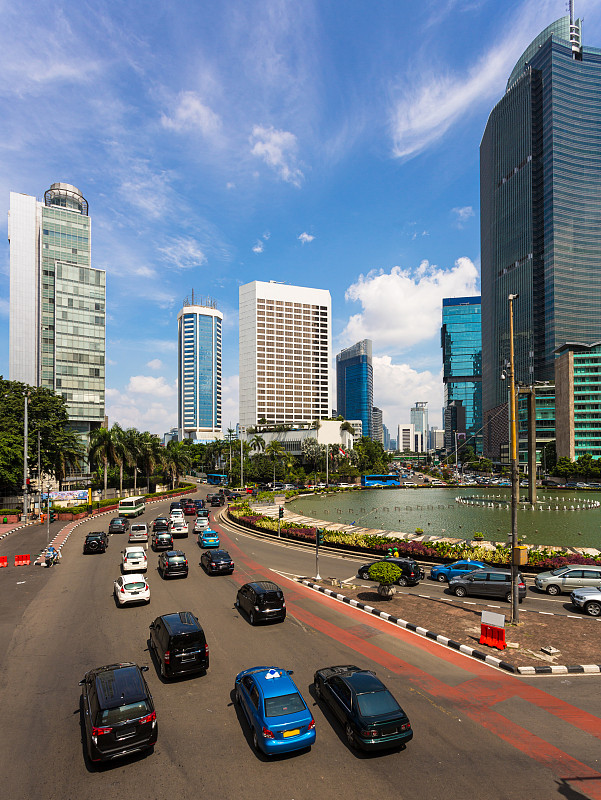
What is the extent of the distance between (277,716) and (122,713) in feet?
10.9

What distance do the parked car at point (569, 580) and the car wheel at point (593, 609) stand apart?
3.31 m

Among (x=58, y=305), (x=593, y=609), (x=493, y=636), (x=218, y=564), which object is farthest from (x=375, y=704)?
(x=58, y=305)

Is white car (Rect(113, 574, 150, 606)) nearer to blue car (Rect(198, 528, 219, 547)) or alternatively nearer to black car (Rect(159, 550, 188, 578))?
black car (Rect(159, 550, 188, 578))

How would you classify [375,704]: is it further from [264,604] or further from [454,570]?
[454,570]

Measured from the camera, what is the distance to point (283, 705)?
10.1 meters

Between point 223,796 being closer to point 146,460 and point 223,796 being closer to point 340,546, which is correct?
A: point 340,546

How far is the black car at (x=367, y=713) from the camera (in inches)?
385

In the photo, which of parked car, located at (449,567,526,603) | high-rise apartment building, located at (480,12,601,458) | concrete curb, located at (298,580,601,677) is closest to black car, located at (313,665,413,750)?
concrete curb, located at (298,580,601,677)

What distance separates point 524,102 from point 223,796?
216m

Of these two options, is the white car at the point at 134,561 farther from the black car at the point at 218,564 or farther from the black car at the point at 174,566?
the black car at the point at 218,564

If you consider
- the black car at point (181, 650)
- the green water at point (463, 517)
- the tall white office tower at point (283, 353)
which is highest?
the tall white office tower at point (283, 353)

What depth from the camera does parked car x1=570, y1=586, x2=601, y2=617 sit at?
1988 cm

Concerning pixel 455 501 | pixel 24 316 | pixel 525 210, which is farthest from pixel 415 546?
pixel 525 210

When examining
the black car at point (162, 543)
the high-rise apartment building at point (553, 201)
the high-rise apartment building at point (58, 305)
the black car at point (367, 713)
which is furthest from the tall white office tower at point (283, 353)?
the black car at point (367, 713)
